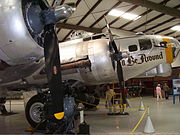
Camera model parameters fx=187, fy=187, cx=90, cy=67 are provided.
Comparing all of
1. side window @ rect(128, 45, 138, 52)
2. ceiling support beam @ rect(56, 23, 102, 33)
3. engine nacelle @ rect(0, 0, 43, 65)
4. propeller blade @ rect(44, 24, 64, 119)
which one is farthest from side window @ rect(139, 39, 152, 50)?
ceiling support beam @ rect(56, 23, 102, 33)

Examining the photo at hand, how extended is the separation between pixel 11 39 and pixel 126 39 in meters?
5.39

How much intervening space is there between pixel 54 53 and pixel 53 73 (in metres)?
0.46

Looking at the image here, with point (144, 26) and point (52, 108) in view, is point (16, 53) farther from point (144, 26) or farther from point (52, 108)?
point (144, 26)

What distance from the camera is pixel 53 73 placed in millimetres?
3924

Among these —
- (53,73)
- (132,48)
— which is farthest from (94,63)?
(53,73)

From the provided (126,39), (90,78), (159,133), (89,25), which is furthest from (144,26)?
(159,133)

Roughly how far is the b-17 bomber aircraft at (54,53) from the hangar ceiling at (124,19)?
7.49 metres

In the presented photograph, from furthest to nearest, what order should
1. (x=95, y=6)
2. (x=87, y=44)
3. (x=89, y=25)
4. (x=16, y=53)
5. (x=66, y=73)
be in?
(x=89, y=25) < (x=95, y=6) < (x=87, y=44) < (x=66, y=73) < (x=16, y=53)

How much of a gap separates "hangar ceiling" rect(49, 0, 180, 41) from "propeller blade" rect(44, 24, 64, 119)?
9.78m

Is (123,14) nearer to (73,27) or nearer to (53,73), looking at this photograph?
(73,27)

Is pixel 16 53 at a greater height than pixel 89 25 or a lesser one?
lesser

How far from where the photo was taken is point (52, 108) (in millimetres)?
3717

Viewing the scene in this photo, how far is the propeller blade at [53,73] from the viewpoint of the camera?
374 cm

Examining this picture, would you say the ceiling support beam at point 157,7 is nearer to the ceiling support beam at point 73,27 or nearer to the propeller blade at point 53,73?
the ceiling support beam at point 73,27
